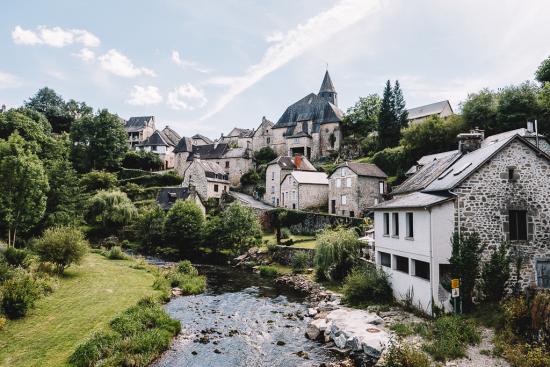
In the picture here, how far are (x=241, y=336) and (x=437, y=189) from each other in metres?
12.5

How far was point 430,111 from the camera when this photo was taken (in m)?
74.1

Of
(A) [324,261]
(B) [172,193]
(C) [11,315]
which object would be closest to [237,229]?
(A) [324,261]

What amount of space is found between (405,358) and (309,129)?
64.6 meters

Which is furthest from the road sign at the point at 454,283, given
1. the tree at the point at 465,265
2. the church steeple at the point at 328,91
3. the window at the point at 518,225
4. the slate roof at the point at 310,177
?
the church steeple at the point at 328,91

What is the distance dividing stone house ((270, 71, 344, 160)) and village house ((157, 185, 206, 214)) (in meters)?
24.7

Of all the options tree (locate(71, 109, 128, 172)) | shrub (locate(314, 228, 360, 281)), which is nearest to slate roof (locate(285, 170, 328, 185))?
shrub (locate(314, 228, 360, 281))

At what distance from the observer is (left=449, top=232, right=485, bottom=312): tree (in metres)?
17.5

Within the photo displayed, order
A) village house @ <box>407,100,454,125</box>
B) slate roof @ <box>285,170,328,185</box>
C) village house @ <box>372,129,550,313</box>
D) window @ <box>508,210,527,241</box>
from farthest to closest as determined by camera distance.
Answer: village house @ <box>407,100,454,125</box> → slate roof @ <box>285,170,328,185</box> → window @ <box>508,210,527,241</box> → village house @ <box>372,129,550,313</box>

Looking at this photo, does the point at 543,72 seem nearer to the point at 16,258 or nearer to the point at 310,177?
the point at 310,177

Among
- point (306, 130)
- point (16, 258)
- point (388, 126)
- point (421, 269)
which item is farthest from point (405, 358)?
point (306, 130)

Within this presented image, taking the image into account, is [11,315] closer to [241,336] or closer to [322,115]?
[241,336]

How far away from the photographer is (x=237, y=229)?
41906 mm

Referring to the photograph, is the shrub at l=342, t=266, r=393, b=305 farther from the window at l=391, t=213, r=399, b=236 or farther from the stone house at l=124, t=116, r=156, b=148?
the stone house at l=124, t=116, r=156, b=148

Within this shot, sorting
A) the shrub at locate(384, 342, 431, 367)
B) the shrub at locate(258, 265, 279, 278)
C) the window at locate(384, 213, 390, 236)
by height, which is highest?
the window at locate(384, 213, 390, 236)
